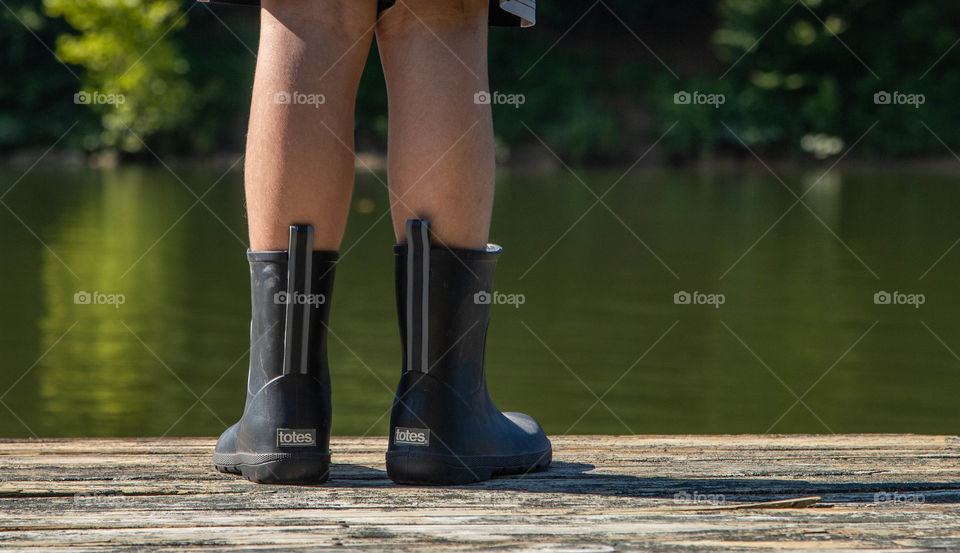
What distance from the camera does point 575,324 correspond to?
4.18m

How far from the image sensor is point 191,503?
1228 millimetres

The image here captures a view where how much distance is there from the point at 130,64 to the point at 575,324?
16.7 m

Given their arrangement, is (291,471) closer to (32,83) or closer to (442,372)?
(442,372)

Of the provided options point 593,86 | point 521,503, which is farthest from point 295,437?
point 593,86

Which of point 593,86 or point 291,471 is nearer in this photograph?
point 291,471

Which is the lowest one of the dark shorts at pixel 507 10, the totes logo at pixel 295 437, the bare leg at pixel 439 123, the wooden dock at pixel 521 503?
the wooden dock at pixel 521 503

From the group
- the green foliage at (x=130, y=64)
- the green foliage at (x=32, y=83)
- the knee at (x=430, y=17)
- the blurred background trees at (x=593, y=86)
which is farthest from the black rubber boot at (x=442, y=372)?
the green foliage at (x=32, y=83)

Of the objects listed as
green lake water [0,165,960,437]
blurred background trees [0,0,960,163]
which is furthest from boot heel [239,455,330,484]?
blurred background trees [0,0,960,163]

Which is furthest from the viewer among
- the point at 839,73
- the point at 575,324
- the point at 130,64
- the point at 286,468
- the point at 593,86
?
the point at 593,86

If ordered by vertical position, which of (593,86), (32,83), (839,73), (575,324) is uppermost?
(593,86)

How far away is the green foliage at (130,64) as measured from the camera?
18.7m

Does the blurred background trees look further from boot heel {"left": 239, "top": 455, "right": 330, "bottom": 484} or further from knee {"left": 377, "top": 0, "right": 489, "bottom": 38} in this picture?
boot heel {"left": 239, "top": 455, "right": 330, "bottom": 484}

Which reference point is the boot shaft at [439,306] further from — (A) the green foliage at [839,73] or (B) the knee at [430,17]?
(A) the green foliage at [839,73]

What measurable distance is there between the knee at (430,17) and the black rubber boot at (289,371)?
0.25 m
